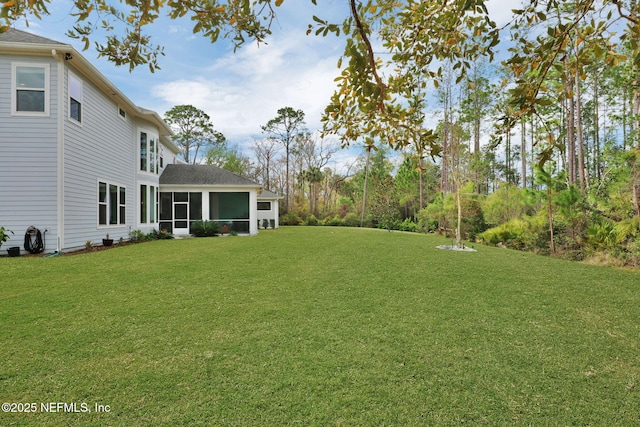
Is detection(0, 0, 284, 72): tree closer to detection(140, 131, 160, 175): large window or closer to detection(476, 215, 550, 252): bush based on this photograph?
detection(476, 215, 550, 252): bush

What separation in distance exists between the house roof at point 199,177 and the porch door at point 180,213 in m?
0.81

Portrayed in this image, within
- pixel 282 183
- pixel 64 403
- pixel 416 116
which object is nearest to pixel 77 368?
pixel 64 403

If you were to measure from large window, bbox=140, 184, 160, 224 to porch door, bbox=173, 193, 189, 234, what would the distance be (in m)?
0.92

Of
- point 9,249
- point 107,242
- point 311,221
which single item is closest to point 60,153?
point 9,249

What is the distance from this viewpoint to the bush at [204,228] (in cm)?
1580

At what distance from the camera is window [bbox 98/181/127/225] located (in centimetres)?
1085

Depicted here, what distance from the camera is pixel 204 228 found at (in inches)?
624

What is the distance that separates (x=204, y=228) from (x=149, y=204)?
2.72m

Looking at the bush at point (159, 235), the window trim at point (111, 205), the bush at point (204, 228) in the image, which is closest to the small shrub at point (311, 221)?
the bush at point (204, 228)

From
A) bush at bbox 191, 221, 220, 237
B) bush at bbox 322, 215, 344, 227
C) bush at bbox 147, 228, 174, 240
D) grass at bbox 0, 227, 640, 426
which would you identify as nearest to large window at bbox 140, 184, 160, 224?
bush at bbox 147, 228, 174, 240

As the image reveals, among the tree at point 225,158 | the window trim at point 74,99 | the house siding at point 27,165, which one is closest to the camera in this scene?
the house siding at point 27,165

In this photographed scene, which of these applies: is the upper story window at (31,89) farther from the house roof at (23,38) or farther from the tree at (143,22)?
the tree at (143,22)

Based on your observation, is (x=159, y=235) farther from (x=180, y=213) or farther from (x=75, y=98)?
(x=75, y=98)

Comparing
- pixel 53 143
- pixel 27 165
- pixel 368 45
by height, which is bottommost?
pixel 368 45
